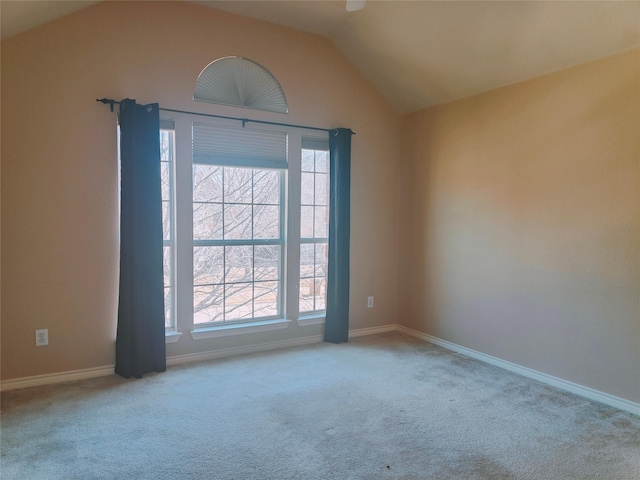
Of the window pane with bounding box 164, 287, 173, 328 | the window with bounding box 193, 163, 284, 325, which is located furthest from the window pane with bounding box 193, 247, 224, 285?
the window pane with bounding box 164, 287, 173, 328

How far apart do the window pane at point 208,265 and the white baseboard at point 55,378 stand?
0.96 meters

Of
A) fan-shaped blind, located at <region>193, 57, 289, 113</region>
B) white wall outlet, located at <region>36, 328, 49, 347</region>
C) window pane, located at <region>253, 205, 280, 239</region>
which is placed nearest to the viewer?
white wall outlet, located at <region>36, 328, 49, 347</region>

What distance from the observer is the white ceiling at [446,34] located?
260 cm

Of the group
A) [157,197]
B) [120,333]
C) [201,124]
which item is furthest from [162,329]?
[201,124]

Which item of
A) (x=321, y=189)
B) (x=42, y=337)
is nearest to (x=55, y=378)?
(x=42, y=337)

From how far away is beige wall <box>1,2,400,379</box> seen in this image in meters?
2.84

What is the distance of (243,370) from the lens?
3.29 m

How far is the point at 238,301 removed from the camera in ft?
12.3

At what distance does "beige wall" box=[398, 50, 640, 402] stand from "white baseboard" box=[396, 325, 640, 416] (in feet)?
0.14

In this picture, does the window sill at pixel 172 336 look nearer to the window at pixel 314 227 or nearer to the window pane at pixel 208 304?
the window pane at pixel 208 304

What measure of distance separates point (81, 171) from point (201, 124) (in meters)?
1.00

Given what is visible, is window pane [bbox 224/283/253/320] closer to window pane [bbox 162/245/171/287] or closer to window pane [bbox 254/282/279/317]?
window pane [bbox 254/282/279/317]

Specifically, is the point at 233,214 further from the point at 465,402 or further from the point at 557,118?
the point at 557,118

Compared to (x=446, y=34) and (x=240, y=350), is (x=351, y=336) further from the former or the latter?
(x=446, y=34)
